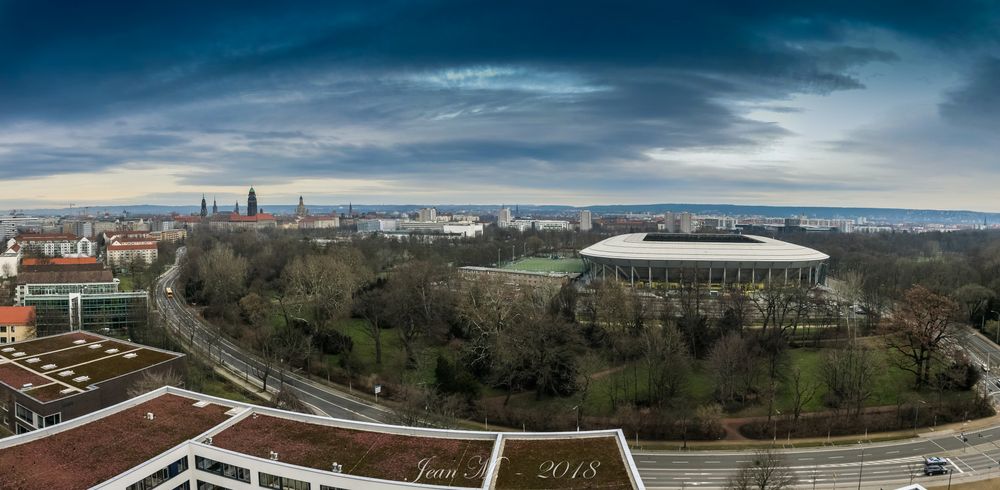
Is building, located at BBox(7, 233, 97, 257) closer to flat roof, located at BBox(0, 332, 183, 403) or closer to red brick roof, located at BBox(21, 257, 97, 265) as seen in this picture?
red brick roof, located at BBox(21, 257, 97, 265)

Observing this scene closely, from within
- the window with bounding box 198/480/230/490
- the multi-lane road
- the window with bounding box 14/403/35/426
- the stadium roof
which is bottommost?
the multi-lane road

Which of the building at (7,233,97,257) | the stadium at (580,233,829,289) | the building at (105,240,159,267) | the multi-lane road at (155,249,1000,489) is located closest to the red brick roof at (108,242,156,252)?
the building at (105,240,159,267)

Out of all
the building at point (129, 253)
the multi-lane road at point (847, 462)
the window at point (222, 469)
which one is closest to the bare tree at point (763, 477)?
the multi-lane road at point (847, 462)

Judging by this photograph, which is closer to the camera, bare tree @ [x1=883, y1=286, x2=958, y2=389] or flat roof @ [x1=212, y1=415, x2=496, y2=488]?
flat roof @ [x1=212, y1=415, x2=496, y2=488]

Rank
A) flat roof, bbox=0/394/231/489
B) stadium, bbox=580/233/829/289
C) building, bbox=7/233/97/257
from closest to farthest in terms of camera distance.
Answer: flat roof, bbox=0/394/231/489 → stadium, bbox=580/233/829/289 → building, bbox=7/233/97/257

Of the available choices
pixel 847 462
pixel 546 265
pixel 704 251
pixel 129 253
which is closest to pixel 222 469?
pixel 847 462

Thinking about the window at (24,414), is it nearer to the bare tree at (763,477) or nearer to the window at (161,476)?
the window at (161,476)

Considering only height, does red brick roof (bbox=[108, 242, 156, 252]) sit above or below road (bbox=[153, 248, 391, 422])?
above

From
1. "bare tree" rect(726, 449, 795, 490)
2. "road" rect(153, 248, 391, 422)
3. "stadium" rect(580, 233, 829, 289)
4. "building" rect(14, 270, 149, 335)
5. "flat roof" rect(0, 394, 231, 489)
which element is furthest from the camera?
"stadium" rect(580, 233, 829, 289)
